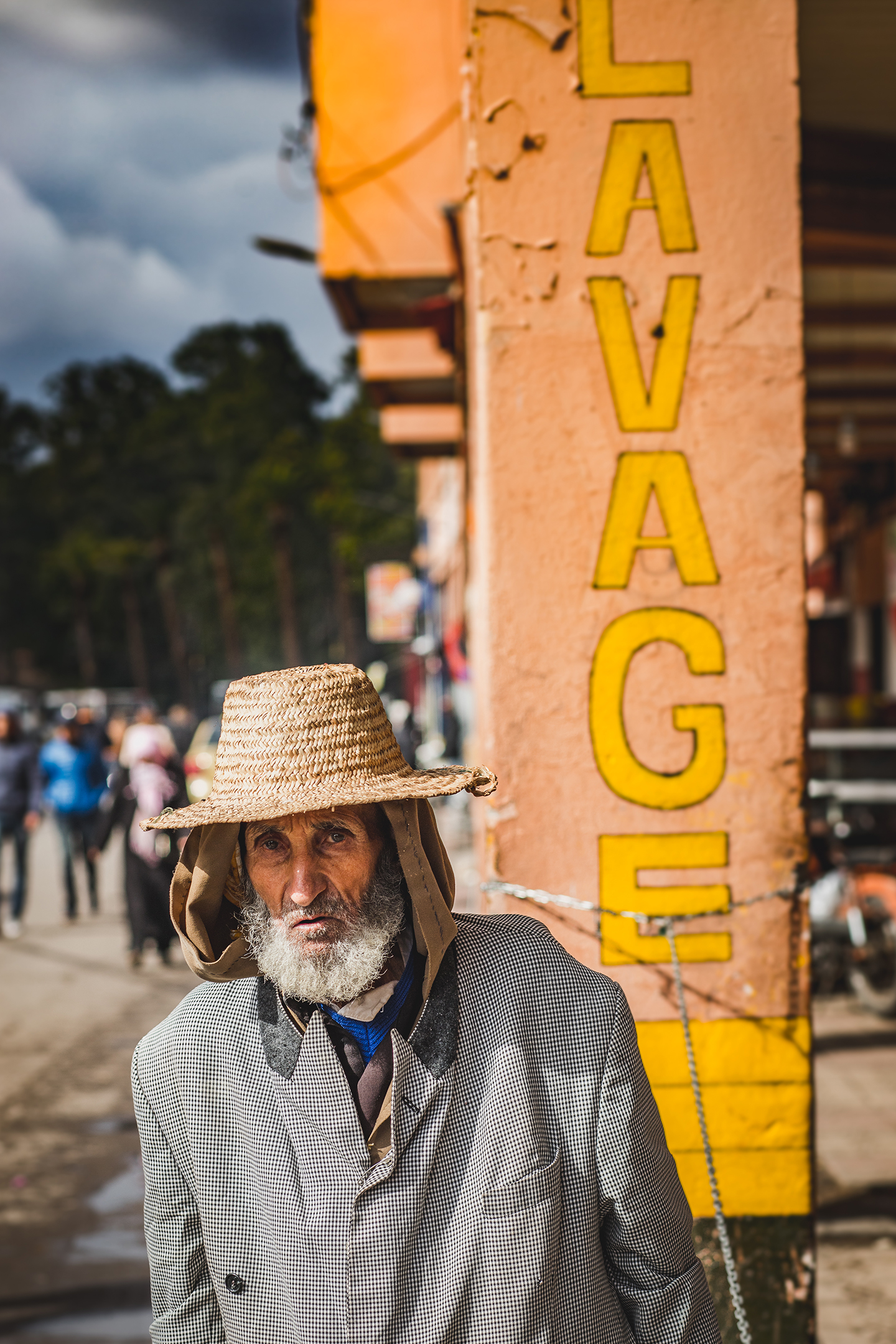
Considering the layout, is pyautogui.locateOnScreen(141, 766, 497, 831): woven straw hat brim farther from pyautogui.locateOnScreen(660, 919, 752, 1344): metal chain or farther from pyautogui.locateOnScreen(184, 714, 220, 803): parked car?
pyautogui.locateOnScreen(184, 714, 220, 803): parked car

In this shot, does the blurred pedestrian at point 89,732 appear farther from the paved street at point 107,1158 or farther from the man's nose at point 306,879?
the man's nose at point 306,879

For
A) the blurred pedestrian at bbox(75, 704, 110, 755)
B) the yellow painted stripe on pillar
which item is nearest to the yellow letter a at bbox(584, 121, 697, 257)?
the yellow painted stripe on pillar

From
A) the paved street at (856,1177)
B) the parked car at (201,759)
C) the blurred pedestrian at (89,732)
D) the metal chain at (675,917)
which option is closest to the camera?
the metal chain at (675,917)

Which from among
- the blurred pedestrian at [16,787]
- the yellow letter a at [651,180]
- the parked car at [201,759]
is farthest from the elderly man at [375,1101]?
the parked car at [201,759]

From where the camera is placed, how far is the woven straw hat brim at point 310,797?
1773 mm

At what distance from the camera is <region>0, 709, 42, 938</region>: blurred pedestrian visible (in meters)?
10.6

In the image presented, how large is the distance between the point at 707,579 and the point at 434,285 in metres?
8.04

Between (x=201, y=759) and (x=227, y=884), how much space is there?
14292 millimetres

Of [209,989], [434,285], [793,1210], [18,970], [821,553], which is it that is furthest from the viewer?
[821,553]

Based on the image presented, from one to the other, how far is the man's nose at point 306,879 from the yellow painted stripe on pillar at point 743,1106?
150 cm

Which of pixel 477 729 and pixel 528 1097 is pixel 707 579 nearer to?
pixel 477 729

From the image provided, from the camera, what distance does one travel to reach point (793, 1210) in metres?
3.03

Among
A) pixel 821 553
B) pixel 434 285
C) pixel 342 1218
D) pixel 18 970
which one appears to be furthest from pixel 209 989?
pixel 821 553

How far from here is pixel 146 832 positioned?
27.1 ft
